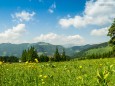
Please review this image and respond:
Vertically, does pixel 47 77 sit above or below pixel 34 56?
below

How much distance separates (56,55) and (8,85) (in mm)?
114778

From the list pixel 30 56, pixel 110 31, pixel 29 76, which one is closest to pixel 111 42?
pixel 110 31

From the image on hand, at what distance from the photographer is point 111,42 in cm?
5391

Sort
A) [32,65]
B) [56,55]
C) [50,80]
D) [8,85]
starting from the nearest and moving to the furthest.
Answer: [8,85]
[50,80]
[32,65]
[56,55]

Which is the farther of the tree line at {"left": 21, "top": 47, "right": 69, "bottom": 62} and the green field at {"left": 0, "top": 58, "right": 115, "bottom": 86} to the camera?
the tree line at {"left": 21, "top": 47, "right": 69, "bottom": 62}

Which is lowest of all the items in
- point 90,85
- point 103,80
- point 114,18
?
point 90,85

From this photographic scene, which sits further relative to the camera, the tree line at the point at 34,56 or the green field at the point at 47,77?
the tree line at the point at 34,56

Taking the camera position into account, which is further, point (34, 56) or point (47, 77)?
point (34, 56)

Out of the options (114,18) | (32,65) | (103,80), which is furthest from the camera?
(114,18)

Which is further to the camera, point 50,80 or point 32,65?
point 32,65

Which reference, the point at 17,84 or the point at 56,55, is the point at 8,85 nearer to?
the point at 17,84

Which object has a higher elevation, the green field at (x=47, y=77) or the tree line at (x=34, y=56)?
the tree line at (x=34, y=56)

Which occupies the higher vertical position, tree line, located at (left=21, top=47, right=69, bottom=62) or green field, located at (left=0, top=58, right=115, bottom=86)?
tree line, located at (left=21, top=47, right=69, bottom=62)

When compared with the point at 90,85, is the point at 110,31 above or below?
above
